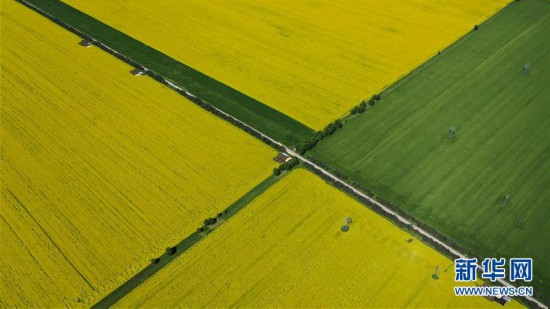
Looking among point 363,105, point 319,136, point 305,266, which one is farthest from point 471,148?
point 305,266

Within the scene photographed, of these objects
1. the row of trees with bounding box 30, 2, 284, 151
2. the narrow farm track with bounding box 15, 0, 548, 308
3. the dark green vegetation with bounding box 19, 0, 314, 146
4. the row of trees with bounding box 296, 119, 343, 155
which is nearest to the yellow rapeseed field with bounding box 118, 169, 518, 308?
the narrow farm track with bounding box 15, 0, 548, 308

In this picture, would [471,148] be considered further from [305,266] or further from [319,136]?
[305,266]

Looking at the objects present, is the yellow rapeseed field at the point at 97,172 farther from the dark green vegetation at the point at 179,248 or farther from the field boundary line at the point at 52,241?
the dark green vegetation at the point at 179,248

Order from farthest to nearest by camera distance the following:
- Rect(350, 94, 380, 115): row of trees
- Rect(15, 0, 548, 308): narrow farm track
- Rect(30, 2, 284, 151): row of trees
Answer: Rect(350, 94, 380, 115): row of trees < Rect(30, 2, 284, 151): row of trees < Rect(15, 0, 548, 308): narrow farm track

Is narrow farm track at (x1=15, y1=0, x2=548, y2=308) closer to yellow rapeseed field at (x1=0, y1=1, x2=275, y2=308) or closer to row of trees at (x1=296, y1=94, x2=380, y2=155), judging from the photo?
row of trees at (x1=296, y1=94, x2=380, y2=155)

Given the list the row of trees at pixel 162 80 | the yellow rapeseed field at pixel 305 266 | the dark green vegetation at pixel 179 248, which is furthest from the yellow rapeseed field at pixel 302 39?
the yellow rapeseed field at pixel 305 266
